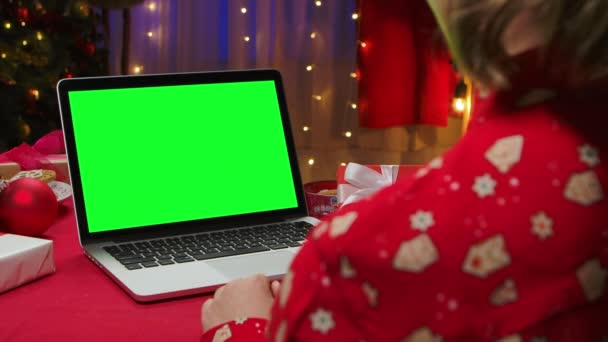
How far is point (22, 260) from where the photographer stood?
880 millimetres

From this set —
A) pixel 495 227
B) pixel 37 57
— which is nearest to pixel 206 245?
pixel 495 227

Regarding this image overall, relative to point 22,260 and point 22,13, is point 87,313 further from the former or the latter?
point 22,13

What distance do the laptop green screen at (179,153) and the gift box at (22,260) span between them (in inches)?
4.8

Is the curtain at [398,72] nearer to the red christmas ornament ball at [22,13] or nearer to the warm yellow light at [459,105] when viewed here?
the warm yellow light at [459,105]

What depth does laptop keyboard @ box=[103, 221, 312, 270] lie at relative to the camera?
970mm

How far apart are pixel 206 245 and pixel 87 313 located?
0.25 m

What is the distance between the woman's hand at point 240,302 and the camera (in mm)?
731

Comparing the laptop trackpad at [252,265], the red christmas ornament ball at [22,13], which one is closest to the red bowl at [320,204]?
the laptop trackpad at [252,265]

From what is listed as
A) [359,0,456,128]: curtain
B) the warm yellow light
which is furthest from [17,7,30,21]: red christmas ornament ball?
the warm yellow light

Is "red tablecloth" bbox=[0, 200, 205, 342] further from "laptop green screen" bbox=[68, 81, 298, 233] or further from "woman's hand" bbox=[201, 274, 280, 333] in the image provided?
"laptop green screen" bbox=[68, 81, 298, 233]

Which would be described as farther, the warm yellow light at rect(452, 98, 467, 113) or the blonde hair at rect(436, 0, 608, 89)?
the warm yellow light at rect(452, 98, 467, 113)

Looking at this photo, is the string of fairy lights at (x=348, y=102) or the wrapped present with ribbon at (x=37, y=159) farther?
the string of fairy lights at (x=348, y=102)

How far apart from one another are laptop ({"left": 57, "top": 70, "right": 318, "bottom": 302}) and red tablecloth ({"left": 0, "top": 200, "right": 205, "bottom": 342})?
6cm

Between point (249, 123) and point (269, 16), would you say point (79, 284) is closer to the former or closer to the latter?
→ point (249, 123)
